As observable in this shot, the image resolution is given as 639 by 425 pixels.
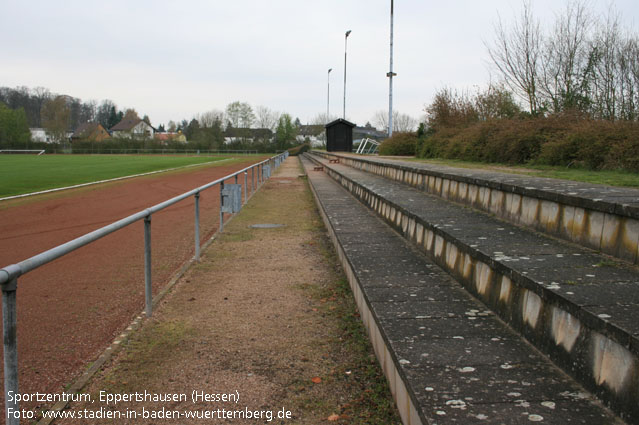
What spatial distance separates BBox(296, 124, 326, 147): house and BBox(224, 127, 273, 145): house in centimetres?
713

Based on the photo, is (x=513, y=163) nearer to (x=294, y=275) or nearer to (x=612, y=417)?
(x=294, y=275)

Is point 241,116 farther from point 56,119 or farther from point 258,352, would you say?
point 258,352

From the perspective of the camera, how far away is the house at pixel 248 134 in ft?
300

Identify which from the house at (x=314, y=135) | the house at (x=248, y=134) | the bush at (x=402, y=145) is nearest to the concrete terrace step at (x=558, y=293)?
the bush at (x=402, y=145)

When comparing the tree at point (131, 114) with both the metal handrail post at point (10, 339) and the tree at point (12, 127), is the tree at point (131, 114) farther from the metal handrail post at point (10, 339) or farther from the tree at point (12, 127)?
the metal handrail post at point (10, 339)

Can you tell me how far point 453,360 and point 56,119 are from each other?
95129mm

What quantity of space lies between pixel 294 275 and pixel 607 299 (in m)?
3.86

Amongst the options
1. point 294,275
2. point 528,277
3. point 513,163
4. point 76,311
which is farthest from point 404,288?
point 513,163

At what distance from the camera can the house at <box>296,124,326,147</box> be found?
313 feet

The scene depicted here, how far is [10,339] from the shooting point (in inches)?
85.0

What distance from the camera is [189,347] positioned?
12.2ft

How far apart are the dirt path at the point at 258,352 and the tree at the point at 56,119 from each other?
8702 centimetres

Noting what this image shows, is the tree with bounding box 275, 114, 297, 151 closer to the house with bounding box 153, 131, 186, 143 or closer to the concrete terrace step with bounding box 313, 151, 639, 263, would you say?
the house with bounding box 153, 131, 186, 143

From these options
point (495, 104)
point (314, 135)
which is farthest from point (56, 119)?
point (495, 104)
